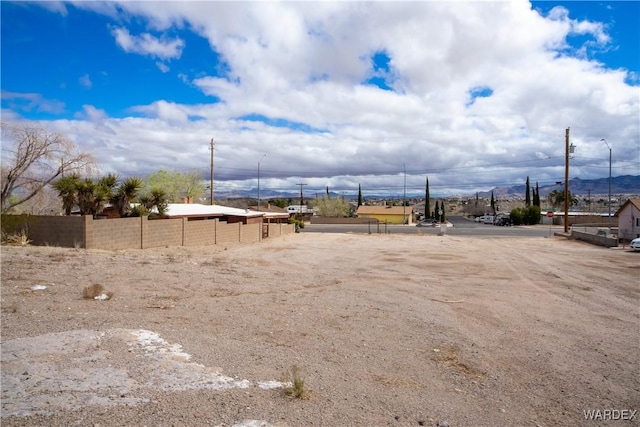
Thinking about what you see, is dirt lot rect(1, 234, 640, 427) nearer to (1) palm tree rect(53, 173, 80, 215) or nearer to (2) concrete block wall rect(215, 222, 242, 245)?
(1) palm tree rect(53, 173, 80, 215)

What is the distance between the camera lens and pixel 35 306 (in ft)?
35.7

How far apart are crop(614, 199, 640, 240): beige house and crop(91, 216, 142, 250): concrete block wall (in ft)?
140

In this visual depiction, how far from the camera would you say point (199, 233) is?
34469 mm

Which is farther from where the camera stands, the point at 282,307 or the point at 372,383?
the point at 282,307

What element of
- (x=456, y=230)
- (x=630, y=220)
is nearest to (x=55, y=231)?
(x=630, y=220)

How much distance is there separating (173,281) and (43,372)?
30.0 ft

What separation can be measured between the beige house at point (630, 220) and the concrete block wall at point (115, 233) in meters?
42.7

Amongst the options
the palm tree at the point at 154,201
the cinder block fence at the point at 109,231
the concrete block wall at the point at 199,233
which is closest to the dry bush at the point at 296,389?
the cinder block fence at the point at 109,231

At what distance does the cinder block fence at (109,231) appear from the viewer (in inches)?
955

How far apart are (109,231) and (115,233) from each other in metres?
0.55

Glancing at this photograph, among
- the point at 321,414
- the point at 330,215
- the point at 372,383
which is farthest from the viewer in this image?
the point at 330,215

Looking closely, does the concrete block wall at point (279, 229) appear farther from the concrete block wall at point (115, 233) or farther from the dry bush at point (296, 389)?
the dry bush at point (296, 389)

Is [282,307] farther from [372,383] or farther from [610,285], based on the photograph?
[610,285]

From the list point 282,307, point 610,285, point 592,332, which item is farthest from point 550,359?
point 610,285
